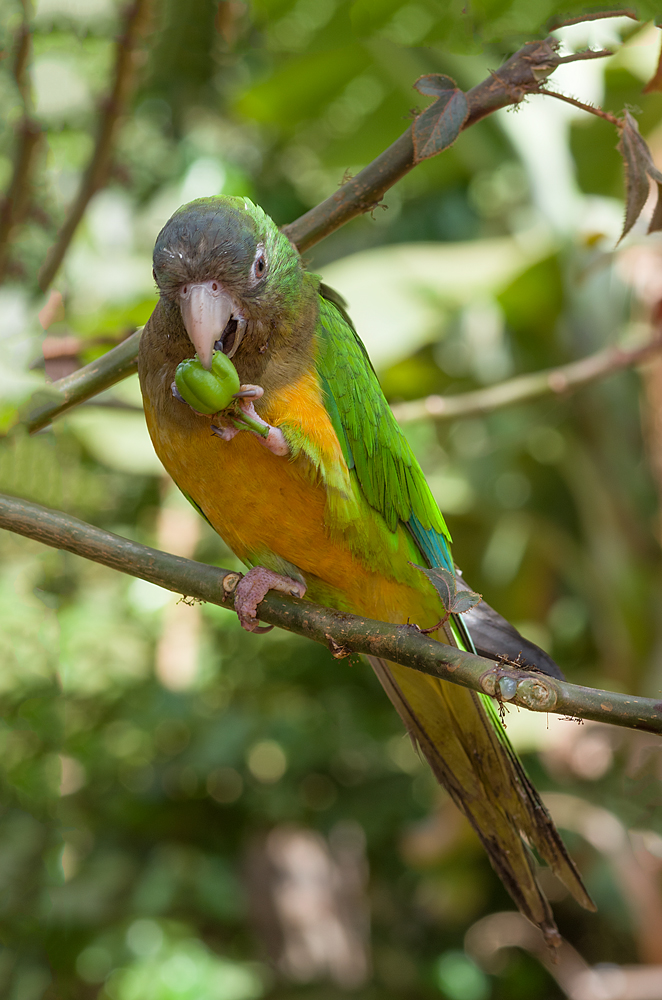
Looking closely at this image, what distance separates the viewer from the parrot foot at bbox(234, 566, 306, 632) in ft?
4.45

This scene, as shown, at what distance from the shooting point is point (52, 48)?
3.60m

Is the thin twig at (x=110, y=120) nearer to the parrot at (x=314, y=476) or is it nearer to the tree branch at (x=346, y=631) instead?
the parrot at (x=314, y=476)

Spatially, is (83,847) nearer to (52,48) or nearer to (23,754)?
(23,754)

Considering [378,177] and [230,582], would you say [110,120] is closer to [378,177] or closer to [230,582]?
[378,177]

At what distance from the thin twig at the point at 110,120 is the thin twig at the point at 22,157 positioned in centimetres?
12

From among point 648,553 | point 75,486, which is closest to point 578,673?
point 648,553

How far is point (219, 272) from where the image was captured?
127 centimetres

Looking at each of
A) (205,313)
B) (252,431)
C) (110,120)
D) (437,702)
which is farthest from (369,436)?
(110,120)

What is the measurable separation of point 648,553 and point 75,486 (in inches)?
103

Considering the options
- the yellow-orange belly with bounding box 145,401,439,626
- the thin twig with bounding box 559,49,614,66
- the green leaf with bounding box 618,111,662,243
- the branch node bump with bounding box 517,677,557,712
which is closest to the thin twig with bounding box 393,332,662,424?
the yellow-orange belly with bounding box 145,401,439,626

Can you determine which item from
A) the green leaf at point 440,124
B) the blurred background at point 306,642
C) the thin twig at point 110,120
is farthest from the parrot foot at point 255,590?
the blurred background at point 306,642

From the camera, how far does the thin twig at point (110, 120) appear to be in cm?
197

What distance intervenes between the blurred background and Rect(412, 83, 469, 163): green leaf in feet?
5.02

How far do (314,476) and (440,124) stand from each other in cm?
59
